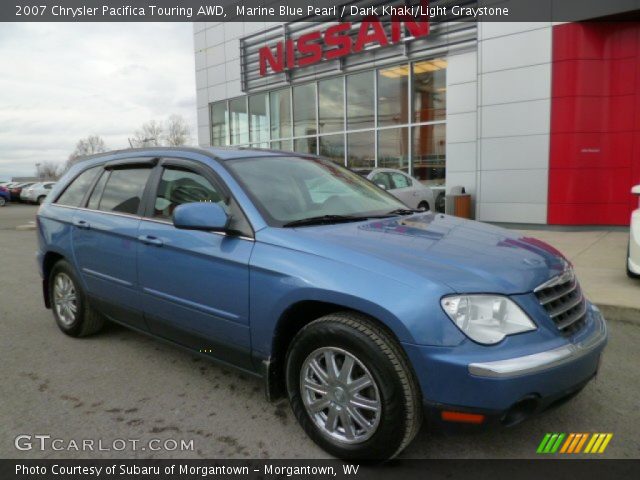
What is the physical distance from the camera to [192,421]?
303 centimetres

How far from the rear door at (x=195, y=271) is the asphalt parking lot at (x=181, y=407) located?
37cm

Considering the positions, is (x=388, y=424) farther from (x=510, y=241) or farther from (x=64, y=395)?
(x=64, y=395)

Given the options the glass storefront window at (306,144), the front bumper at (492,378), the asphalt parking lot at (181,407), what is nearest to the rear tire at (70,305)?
the asphalt parking lot at (181,407)

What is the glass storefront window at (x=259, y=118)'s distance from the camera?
18.9m

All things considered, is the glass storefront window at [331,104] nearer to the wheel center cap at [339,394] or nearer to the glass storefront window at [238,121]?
the glass storefront window at [238,121]

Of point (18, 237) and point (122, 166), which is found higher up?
point (122, 166)

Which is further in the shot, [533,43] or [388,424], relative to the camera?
[533,43]

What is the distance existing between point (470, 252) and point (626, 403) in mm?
1554

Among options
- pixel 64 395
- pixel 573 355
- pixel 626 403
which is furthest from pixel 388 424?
pixel 64 395

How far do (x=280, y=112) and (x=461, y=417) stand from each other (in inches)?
680

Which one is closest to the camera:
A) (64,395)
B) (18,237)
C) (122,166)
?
(64,395)

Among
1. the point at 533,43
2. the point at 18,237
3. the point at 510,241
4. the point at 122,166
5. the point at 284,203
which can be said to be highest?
the point at 533,43

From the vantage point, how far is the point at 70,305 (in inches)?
177

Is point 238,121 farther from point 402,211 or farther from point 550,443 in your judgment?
point 550,443
